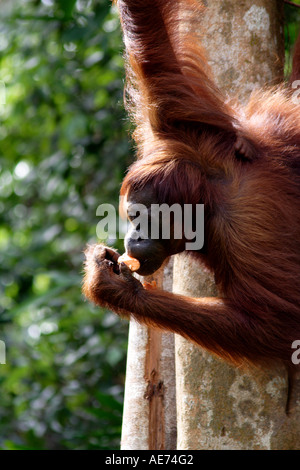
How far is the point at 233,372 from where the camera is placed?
119 inches

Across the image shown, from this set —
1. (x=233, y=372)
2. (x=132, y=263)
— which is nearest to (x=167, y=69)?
(x=132, y=263)

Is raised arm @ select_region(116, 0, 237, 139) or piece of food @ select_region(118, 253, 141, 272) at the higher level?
raised arm @ select_region(116, 0, 237, 139)

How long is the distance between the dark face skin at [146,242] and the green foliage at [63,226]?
7.30ft

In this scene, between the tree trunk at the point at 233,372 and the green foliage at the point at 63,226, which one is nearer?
the tree trunk at the point at 233,372

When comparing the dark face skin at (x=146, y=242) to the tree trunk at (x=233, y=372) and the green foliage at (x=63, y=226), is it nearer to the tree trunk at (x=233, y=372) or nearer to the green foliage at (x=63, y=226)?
the tree trunk at (x=233, y=372)

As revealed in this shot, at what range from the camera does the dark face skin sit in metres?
2.92

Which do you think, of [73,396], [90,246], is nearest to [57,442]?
[73,396]

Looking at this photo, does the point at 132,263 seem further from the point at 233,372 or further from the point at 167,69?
the point at 167,69

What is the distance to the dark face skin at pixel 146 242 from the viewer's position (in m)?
2.92

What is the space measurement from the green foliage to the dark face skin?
2227mm

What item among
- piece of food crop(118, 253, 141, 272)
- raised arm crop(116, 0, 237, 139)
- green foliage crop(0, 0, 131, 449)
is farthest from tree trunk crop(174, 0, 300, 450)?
green foliage crop(0, 0, 131, 449)

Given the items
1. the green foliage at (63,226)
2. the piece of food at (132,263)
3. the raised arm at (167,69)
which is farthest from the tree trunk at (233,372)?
the green foliage at (63,226)

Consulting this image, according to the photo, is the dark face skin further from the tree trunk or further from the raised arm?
the raised arm

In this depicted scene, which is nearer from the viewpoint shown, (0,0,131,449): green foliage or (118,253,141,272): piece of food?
(118,253,141,272): piece of food
